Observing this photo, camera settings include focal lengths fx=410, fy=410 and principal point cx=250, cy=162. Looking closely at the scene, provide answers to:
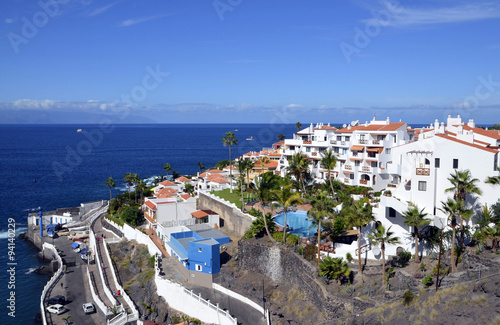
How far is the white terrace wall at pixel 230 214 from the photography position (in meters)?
46.8

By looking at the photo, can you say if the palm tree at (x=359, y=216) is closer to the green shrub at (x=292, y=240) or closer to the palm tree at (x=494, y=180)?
the green shrub at (x=292, y=240)

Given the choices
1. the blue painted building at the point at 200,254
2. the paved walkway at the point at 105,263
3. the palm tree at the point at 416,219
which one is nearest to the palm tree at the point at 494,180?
the palm tree at the point at 416,219

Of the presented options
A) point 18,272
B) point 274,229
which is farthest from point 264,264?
point 18,272

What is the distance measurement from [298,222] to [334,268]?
1499 centimetres

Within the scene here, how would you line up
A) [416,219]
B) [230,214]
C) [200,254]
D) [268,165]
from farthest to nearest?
[268,165]
[230,214]
[200,254]
[416,219]

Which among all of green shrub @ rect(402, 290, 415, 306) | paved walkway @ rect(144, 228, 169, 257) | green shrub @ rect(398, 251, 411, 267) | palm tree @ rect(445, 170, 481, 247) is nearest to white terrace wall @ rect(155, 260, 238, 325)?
paved walkway @ rect(144, 228, 169, 257)

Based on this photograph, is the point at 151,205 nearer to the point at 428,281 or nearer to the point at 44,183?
the point at 428,281

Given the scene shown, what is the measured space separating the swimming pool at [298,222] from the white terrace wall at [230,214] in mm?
3504

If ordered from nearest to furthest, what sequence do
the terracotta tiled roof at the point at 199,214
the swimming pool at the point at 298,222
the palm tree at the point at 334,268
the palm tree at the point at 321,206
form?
the palm tree at the point at 334,268
the palm tree at the point at 321,206
the swimming pool at the point at 298,222
the terracotta tiled roof at the point at 199,214

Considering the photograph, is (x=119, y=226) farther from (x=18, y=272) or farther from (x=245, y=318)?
(x=245, y=318)

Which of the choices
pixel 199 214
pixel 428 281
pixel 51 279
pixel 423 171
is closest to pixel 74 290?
pixel 51 279

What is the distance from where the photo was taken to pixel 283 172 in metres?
65.4

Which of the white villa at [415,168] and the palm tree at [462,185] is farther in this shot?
the white villa at [415,168]

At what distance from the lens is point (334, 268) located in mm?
30656
